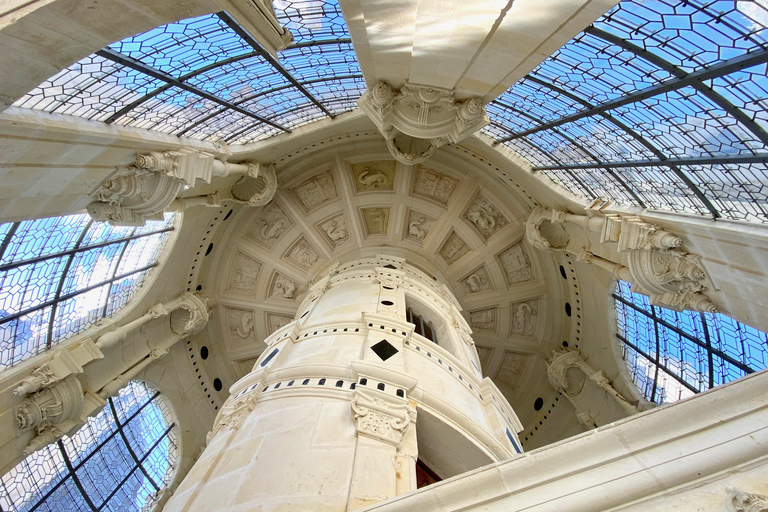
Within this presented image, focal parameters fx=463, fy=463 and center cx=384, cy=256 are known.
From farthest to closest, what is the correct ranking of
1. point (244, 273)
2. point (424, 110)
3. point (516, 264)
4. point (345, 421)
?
point (244, 273) < point (516, 264) < point (424, 110) < point (345, 421)

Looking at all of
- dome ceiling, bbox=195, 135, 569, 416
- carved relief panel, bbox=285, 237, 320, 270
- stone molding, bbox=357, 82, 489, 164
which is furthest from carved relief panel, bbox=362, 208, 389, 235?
stone molding, bbox=357, 82, 489, 164

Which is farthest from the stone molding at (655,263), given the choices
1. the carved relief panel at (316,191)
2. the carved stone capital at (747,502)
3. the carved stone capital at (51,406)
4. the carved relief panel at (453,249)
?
the carved stone capital at (51,406)


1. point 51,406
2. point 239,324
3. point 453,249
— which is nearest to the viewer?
point 51,406

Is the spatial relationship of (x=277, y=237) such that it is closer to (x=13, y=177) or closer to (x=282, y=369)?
(x=282, y=369)

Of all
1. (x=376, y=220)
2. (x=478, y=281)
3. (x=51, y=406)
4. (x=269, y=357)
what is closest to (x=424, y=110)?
(x=269, y=357)

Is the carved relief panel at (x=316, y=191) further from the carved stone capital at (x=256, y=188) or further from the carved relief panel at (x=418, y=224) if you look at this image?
the carved relief panel at (x=418, y=224)

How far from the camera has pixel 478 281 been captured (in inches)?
773

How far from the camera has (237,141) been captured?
545 inches

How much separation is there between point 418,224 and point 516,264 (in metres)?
4.37

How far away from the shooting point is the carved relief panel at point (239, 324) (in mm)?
19438

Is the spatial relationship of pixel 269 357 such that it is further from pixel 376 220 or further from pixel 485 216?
→ pixel 485 216

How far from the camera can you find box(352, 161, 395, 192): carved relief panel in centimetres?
1905

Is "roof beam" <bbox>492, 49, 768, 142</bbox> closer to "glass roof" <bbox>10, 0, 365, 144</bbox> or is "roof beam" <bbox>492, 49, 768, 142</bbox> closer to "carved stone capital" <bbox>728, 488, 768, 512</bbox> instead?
"glass roof" <bbox>10, 0, 365, 144</bbox>

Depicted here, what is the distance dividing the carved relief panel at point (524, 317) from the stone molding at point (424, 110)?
10680mm
